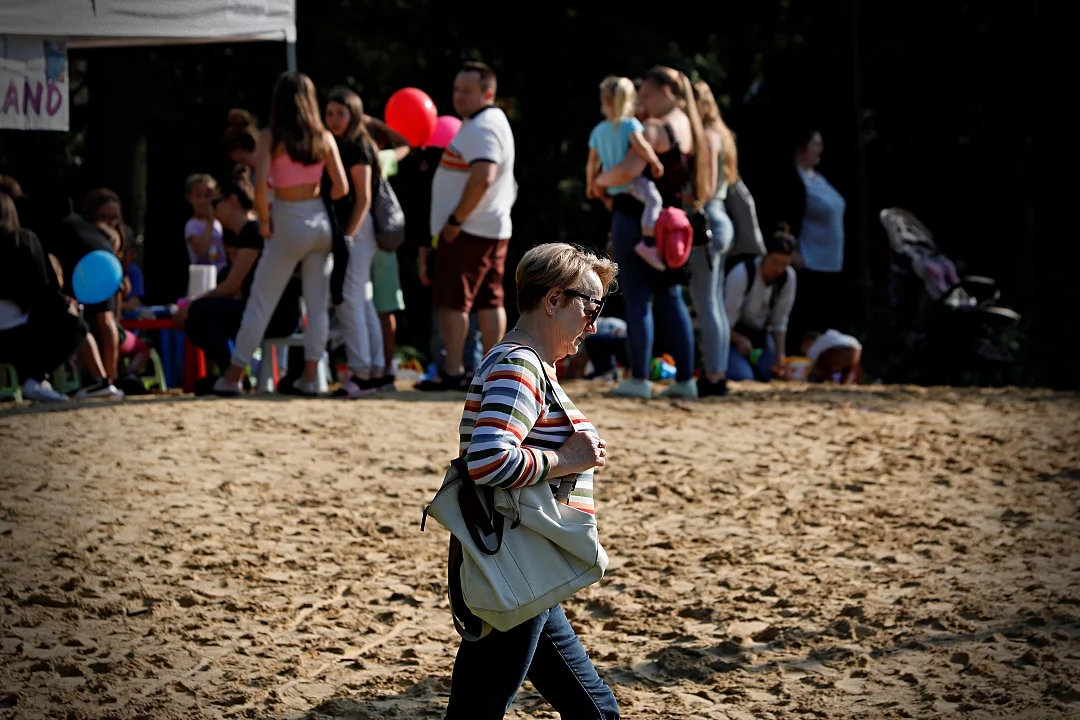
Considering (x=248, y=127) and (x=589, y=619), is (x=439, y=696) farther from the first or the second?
(x=248, y=127)

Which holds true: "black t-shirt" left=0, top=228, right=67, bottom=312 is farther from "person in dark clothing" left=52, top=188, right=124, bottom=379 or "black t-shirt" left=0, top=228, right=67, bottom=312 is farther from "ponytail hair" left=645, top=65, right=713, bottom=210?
"ponytail hair" left=645, top=65, right=713, bottom=210

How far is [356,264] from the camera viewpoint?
9172mm

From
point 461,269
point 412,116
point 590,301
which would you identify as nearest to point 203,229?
point 412,116

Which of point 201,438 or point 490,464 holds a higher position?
point 490,464

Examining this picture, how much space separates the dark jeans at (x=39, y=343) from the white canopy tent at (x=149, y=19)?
1746 millimetres

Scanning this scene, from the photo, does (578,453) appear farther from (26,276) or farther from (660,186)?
(26,276)

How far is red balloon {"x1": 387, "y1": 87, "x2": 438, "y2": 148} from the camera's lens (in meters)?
10.6

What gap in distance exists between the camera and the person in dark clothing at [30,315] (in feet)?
29.3

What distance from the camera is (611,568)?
6.32 metres

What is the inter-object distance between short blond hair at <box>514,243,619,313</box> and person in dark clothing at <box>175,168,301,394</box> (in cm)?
589

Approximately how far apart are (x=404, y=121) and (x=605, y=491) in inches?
167

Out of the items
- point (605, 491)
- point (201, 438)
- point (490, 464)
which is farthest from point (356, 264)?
point (490, 464)

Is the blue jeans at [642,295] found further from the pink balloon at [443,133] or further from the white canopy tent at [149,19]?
the white canopy tent at [149,19]

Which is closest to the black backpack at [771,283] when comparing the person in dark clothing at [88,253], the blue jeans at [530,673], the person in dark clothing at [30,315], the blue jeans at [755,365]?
the blue jeans at [755,365]
